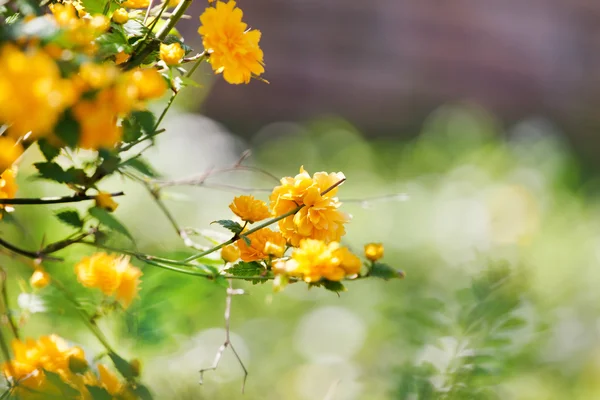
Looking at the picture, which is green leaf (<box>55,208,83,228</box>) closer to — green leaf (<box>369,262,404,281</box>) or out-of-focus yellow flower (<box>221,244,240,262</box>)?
out-of-focus yellow flower (<box>221,244,240,262</box>)

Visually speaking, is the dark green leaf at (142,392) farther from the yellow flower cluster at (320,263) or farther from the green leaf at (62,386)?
the yellow flower cluster at (320,263)

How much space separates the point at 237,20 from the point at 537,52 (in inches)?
139

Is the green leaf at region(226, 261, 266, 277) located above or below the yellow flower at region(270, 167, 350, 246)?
below

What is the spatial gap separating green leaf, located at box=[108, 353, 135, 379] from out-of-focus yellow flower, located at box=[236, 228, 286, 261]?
4.3 inches

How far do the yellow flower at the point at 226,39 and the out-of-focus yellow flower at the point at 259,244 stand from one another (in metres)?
Result: 0.11

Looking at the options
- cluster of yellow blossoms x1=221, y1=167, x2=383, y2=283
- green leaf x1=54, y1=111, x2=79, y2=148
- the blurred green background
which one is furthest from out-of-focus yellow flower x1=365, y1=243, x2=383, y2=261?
green leaf x1=54, y1=111, x2=79, y2=148

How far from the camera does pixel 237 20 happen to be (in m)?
0.52

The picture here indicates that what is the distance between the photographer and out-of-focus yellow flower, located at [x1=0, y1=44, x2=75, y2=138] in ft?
0.99

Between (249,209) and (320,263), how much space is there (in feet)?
0.34

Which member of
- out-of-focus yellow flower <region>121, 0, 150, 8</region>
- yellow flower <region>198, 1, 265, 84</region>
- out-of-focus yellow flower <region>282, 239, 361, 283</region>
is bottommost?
out-of-focus yellow flower <region>282, 239, 361, 283</region>

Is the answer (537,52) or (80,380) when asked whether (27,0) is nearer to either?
(80,380)

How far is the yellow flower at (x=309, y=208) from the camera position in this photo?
53 cm

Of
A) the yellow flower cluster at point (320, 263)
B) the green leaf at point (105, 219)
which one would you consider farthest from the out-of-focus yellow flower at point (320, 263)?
the green leaf at point (105, 219)

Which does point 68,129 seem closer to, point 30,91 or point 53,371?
point 30,91
